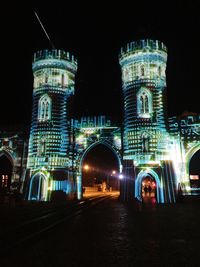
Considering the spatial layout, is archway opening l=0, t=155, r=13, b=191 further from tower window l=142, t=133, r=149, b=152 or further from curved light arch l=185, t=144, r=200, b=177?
curved light arch l=185, t=144, r=200, b=177

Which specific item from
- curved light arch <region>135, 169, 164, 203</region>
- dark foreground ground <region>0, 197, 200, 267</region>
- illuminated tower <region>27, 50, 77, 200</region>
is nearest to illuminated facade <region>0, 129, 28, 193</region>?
illuminated tower <region>27, 50, 77, 200</region>

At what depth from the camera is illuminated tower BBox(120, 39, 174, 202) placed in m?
30.0

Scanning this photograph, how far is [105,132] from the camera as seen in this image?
34.8 m

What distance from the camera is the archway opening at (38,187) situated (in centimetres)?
3300

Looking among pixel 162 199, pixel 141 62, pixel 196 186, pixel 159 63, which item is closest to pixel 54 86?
pixel 141 62

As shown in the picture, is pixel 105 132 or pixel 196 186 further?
pixel 105 132

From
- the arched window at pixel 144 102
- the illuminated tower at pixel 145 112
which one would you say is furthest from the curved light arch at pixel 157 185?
the arched window at pixel 144 102

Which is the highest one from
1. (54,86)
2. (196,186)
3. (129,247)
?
(54,86)

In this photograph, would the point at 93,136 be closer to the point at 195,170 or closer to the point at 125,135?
the point at 125,135

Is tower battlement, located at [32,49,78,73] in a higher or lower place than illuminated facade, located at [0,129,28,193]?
higher

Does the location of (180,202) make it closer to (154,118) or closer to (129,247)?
(154,118)

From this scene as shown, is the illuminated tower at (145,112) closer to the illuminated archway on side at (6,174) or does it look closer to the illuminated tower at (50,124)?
the illuminated tower at (50,124)

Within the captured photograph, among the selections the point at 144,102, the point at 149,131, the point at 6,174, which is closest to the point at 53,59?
the point at 144,102

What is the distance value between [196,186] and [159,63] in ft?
51.0
